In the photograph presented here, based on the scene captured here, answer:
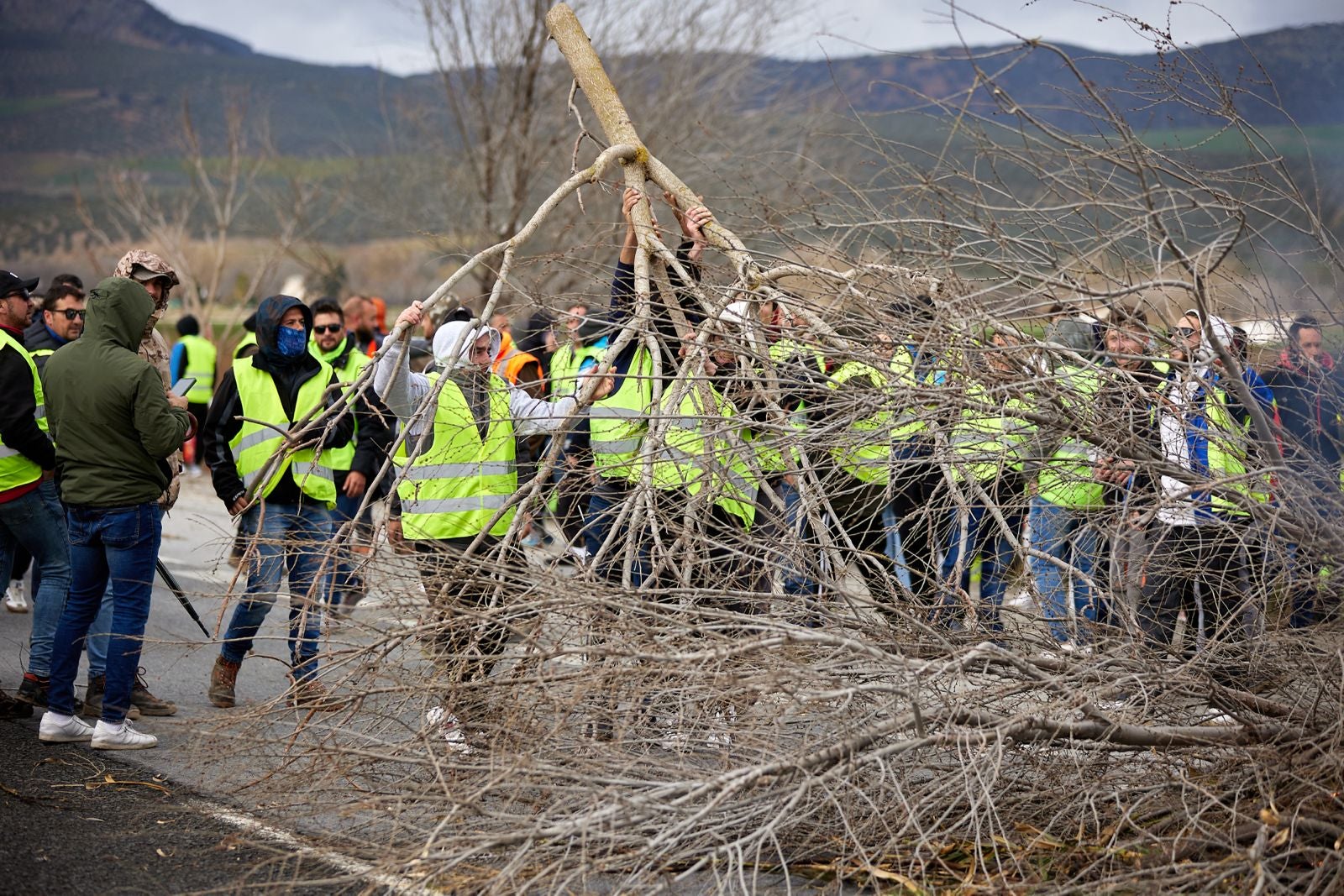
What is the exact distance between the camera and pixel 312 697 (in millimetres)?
4215

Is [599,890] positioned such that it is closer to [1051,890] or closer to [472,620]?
[472,620]

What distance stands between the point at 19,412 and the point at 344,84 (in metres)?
57.8

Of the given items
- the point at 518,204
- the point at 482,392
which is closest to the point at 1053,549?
the point at 482,392

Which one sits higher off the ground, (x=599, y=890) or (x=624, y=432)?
(x=624, y=432)

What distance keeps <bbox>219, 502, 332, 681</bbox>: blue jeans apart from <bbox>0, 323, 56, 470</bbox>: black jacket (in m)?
0.98

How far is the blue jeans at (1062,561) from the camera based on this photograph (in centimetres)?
436

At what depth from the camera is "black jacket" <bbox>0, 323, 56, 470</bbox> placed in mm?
5629

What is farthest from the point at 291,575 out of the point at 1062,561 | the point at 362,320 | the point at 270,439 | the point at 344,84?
the point at 344,84

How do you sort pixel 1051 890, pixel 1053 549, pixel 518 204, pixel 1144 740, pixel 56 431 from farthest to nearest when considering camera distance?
1. pixel 518 204
2. pixel 56 431
3. pixel 1053 549
4. pixel 1144 740
5. pixel 1051 890

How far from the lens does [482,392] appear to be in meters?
5.54

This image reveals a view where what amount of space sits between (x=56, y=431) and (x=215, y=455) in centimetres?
94

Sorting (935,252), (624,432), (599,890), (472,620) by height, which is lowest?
(599,890)

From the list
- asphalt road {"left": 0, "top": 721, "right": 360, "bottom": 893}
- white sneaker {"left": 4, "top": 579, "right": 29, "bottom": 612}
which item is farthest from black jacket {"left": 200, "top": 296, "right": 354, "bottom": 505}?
white sneaker {"left": 4, "top": 579, "right": 29, "bottom": 612}

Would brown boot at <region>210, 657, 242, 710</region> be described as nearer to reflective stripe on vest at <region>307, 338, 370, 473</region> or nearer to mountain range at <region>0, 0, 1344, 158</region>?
reflective stripe on vest at <region>307, 338, 370, 473</region>
